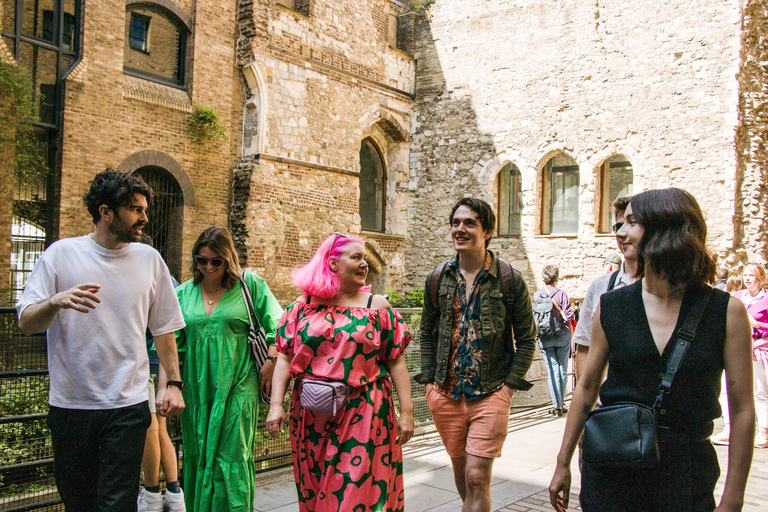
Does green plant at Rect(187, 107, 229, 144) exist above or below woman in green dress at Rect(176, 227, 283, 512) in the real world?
above

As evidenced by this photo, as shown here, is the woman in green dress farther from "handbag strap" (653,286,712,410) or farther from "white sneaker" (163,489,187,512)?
"handbag strap" (653,286,712,410)

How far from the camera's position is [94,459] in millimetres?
2994

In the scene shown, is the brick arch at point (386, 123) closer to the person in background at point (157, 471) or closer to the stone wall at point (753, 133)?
the stone wall at point (753, 133)

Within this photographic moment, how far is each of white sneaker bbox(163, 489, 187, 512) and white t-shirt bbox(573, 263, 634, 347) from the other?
8.87 ft

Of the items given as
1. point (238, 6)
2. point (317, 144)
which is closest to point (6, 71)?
point (238, 6)

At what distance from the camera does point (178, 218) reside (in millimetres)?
12883

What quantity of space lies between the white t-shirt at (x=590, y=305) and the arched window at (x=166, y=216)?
10.5 metres

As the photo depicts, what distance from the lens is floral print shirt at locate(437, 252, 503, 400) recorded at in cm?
362

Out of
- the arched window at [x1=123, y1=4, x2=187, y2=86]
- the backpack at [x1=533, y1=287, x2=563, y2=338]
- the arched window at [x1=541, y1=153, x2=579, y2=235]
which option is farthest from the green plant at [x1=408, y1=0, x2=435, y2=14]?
the backpack at [x1=533, y1=287, x2=563, y2=338]

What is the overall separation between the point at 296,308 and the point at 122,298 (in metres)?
0.87

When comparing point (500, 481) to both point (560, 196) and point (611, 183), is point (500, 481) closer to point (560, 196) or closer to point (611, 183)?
point (611, 183)

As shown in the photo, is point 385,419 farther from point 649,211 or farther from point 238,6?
point 238,6

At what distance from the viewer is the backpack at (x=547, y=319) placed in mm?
7832

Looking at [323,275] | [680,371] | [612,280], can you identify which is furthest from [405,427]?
[680,371]
